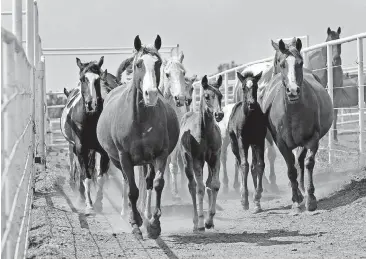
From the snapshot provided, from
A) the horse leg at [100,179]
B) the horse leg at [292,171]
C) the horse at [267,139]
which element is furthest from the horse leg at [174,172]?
the horse leg at [292,171]

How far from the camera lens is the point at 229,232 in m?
8.95

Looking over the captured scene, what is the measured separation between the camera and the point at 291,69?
31.3 ft

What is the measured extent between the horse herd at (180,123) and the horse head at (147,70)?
0.03ft

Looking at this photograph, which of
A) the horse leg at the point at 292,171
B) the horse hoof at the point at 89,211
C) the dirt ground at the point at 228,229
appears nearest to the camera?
the dirt ground at the point at 228,229

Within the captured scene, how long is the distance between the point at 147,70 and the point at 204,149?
1948 millimetres

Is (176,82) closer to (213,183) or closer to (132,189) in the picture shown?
(213,183)

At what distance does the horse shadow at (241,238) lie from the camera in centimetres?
801

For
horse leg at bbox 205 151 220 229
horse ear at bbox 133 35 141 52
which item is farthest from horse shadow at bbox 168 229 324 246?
horse ear at bbox 133 35 141 52

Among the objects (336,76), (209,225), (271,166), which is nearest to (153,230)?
(209,225)

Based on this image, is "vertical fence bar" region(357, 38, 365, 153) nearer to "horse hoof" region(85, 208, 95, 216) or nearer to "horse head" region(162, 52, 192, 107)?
"horse head" region(162, 52, 192, 107)

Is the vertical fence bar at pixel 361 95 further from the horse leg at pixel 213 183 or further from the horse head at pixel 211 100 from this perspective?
the horse leg at pixel 213 183

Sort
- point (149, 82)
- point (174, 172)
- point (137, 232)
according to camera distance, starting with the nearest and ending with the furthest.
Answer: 1. point (149, 82)
2. point (137, 232)
3. point (174, 172)

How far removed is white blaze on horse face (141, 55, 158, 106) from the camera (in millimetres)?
7461

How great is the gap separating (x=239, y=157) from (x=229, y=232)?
3274mm
